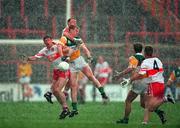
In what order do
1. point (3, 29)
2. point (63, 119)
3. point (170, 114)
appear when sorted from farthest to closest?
point (3, 29) < point (170, 114) < point (63, 119)

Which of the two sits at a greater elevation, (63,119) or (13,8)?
(13,8)

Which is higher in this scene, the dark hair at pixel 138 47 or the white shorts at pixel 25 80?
the dark hair at pixel 138 47

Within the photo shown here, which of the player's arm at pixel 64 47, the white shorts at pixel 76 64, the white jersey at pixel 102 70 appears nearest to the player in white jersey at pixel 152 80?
the player's arm at pixel 64 47

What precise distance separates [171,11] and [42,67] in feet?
17.4

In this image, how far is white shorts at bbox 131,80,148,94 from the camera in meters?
19.4

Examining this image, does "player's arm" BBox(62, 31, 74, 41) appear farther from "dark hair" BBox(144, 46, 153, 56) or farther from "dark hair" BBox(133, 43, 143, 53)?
"dark hair" BBox(144, 46, 153, 56)

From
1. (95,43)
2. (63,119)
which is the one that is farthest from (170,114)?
(95,43)

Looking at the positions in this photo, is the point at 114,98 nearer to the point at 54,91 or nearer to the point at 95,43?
the point at 95,43

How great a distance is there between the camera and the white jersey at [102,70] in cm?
3375

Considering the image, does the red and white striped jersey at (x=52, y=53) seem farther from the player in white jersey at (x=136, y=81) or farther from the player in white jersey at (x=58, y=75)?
the player in white jersey at (x=136, y=81)

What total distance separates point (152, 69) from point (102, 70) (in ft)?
49.1

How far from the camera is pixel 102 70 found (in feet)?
111

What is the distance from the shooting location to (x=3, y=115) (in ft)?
69.7

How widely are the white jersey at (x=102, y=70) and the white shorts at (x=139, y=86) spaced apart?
560 inches
